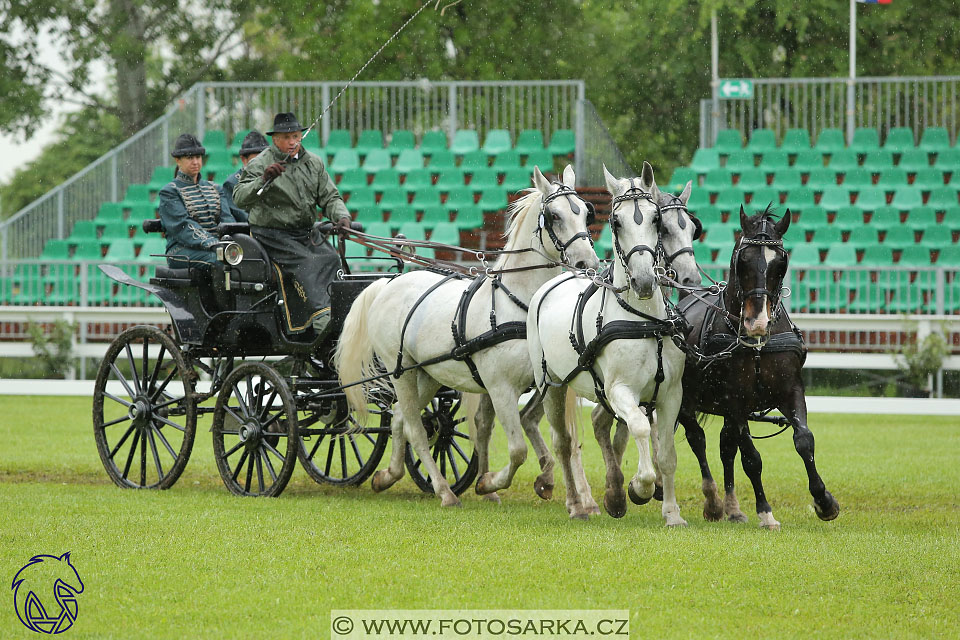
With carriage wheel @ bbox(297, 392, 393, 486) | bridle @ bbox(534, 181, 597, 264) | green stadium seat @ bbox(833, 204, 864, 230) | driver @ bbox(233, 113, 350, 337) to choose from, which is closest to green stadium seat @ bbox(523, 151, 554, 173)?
green stadium seat @ bbox(833, 204, 864, 230)

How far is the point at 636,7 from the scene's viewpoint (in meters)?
30.0

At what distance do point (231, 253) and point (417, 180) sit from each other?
451 inches

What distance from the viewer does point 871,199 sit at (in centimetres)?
1845

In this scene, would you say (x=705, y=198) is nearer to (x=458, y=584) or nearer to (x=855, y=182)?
(x=855, y=182)

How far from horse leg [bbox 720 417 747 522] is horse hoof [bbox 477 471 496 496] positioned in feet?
4.74

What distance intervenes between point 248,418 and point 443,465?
146 cm

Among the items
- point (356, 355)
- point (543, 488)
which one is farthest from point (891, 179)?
point (356, 355)

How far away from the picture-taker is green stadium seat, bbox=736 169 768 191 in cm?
1888

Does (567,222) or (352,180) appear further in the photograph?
(352,180)

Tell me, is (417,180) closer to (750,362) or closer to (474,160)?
(474,160)

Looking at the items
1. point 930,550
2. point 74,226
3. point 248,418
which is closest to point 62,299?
point 74,226

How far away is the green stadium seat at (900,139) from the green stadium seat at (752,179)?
2.24 metres

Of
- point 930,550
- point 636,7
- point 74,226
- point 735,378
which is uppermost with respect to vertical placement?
point 636,7

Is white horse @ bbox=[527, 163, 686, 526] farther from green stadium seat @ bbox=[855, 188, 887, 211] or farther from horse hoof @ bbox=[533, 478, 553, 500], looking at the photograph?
green stadium seat @ bbox=[855, 188, 887, 211]
